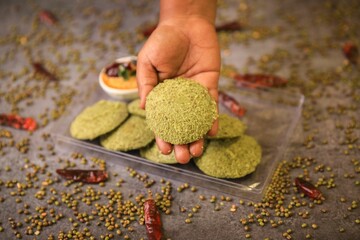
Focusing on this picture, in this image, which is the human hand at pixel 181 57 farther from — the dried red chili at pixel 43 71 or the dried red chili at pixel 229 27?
the dried red chili at pixel 43 71

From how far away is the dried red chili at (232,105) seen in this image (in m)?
3.77

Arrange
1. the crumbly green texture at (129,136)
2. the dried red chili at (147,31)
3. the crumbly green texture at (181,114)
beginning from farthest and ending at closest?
the dried red chili at (147,31), the crumbly green texture at (129,136), the crumbly green texture at (181,114)

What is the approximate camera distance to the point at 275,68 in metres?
4.29

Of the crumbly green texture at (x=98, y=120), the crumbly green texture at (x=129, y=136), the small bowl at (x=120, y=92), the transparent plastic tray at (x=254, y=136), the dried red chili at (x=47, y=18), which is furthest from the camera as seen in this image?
the dried red chili at (x=47, y=18)

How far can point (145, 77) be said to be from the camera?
3111mm

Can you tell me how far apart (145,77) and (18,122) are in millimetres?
1426

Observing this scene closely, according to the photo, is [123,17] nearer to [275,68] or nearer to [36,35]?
[36,35]

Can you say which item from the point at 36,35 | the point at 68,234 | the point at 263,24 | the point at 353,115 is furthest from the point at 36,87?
the point at 353,115

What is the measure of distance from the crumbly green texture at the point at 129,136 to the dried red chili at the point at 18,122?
2.57 feet

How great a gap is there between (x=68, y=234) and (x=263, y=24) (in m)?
3.24

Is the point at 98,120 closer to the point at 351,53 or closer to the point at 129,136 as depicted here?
the point at 129,136

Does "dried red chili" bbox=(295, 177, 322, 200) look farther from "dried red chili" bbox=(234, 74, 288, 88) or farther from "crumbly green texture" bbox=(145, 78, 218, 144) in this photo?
"dried red chili" bbox=(234, 74, 288, 88)

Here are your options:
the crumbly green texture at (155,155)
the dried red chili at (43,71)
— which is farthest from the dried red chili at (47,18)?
the crumbly green texture at (155,155)

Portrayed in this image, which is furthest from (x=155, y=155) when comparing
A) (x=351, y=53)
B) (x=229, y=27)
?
(x=351, y=53)
